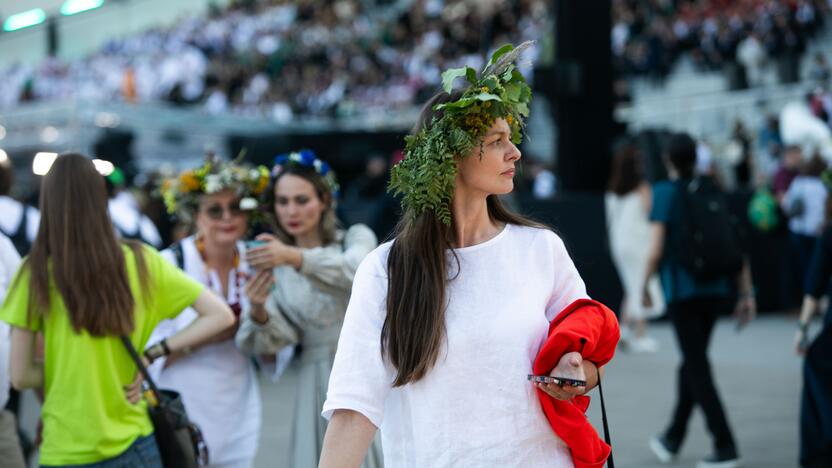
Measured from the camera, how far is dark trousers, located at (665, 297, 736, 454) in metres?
6.40

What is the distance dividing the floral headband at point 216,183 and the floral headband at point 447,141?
2286 mm

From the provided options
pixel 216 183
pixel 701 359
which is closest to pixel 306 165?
pixel 216 183

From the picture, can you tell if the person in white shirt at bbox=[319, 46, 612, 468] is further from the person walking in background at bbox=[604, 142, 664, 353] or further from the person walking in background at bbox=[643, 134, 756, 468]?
the person walking in background at bbox=[604, 142, 664, 353]

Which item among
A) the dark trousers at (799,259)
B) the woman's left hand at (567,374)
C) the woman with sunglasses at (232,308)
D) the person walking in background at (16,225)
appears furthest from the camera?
the dark trousers at (799,259)

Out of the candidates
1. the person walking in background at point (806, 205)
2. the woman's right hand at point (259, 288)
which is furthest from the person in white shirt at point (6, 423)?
the person walking in background at point (806, 205)

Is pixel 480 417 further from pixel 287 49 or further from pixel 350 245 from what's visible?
pixel 287 49

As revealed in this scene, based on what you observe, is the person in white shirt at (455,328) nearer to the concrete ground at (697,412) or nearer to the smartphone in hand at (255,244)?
the smartphone in hand at (255,244)

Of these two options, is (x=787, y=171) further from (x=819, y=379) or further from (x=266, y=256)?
(x=266, y=256)

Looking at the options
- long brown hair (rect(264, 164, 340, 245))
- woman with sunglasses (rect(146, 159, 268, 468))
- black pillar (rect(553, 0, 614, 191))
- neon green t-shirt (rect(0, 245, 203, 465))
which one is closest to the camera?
neon green t-shirt (rect(0, 245, 203, 465))

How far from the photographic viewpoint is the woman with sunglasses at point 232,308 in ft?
15.7

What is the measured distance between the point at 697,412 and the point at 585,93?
5.66 metres

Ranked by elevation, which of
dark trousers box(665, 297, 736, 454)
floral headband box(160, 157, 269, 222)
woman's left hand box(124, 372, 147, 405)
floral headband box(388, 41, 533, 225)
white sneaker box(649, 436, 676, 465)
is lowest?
white sneaker box(649, 436, 676, 465)

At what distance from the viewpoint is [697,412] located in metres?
8.59

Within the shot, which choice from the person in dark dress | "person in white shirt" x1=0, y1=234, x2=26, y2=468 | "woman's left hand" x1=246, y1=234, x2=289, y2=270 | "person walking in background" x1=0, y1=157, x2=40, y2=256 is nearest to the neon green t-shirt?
"person in white shirt" x1=0, y1=234, x2=26, y2=468
